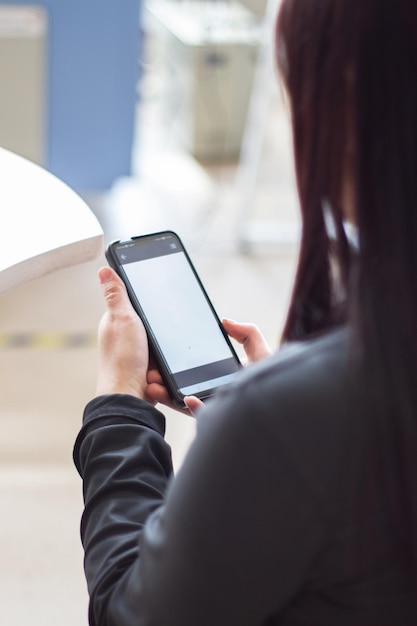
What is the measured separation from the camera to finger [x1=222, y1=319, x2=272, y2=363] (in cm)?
96

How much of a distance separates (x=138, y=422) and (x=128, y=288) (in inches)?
9.1

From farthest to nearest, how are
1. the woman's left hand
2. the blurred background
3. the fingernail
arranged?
the blurred background < the fingernail < the woman's left hand

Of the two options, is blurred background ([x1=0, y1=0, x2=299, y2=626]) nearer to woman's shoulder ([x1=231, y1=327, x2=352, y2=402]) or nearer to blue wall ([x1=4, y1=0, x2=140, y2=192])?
blue wall ([x1=4, y1=0, x2=140, y2=192])

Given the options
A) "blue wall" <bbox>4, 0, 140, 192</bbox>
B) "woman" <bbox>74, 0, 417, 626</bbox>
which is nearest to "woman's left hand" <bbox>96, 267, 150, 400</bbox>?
"woman" <bbox>74, 0, 417, 626</bbox>

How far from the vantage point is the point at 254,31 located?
11.4 feet

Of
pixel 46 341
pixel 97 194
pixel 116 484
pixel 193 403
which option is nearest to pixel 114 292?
pixel 193 403

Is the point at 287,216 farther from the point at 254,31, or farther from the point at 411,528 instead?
the point at 411,528

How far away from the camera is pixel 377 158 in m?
0.51

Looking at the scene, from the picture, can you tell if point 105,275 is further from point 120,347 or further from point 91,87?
point 91,87

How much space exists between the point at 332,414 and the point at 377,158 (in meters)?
0.15

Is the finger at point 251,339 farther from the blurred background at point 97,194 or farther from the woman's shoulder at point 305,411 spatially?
the blurred background at point 97,194

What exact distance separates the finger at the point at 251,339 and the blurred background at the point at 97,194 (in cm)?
70

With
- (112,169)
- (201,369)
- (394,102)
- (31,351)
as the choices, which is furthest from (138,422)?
(112,169)

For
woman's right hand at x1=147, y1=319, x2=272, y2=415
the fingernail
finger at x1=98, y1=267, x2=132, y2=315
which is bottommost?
woman's right hand at x1=147, y1=319, x2=272, y2=415
